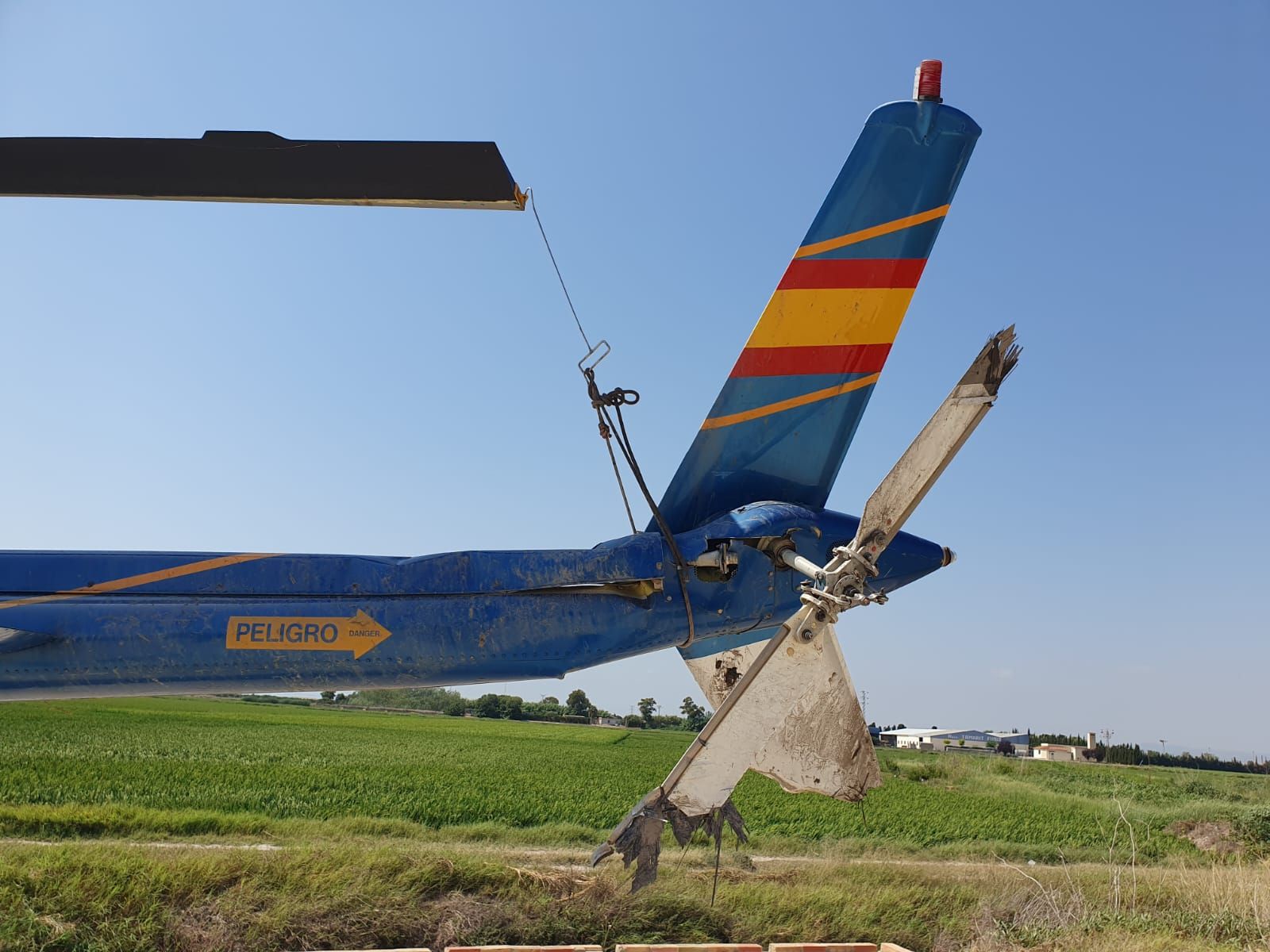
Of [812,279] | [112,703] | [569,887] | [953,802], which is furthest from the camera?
[112,703]

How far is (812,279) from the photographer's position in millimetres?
4840

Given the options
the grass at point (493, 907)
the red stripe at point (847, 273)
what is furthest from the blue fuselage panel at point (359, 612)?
the grass at point (493, 907)

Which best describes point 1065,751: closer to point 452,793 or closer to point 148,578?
point 452,793

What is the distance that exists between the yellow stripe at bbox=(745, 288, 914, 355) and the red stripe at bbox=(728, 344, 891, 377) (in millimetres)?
29

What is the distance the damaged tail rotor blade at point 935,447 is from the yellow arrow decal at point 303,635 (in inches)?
91.3

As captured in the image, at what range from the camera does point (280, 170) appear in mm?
3020

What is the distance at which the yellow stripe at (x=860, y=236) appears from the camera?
15.9 ft

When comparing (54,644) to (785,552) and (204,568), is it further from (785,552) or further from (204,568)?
(785,552)

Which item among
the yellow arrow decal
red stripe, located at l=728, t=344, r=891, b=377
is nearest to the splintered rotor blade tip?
red stripe, located at l=728, t=344, r=891, b=377

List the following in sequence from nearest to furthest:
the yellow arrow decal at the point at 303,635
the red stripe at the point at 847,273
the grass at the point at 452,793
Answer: the yellow arrow decal at the point at 303,635, the red stripe at the point at 847,273, the grass at the point at 452,793

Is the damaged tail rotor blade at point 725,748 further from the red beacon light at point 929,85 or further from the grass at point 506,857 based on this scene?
the grass at point 506,857

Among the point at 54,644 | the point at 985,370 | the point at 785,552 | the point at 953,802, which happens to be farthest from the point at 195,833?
the point at 953,802

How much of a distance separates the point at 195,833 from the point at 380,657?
12239 mm

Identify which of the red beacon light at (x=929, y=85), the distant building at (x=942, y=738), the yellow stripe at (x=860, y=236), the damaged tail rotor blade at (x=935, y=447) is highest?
the red beacon light at (x=929, y=85)
